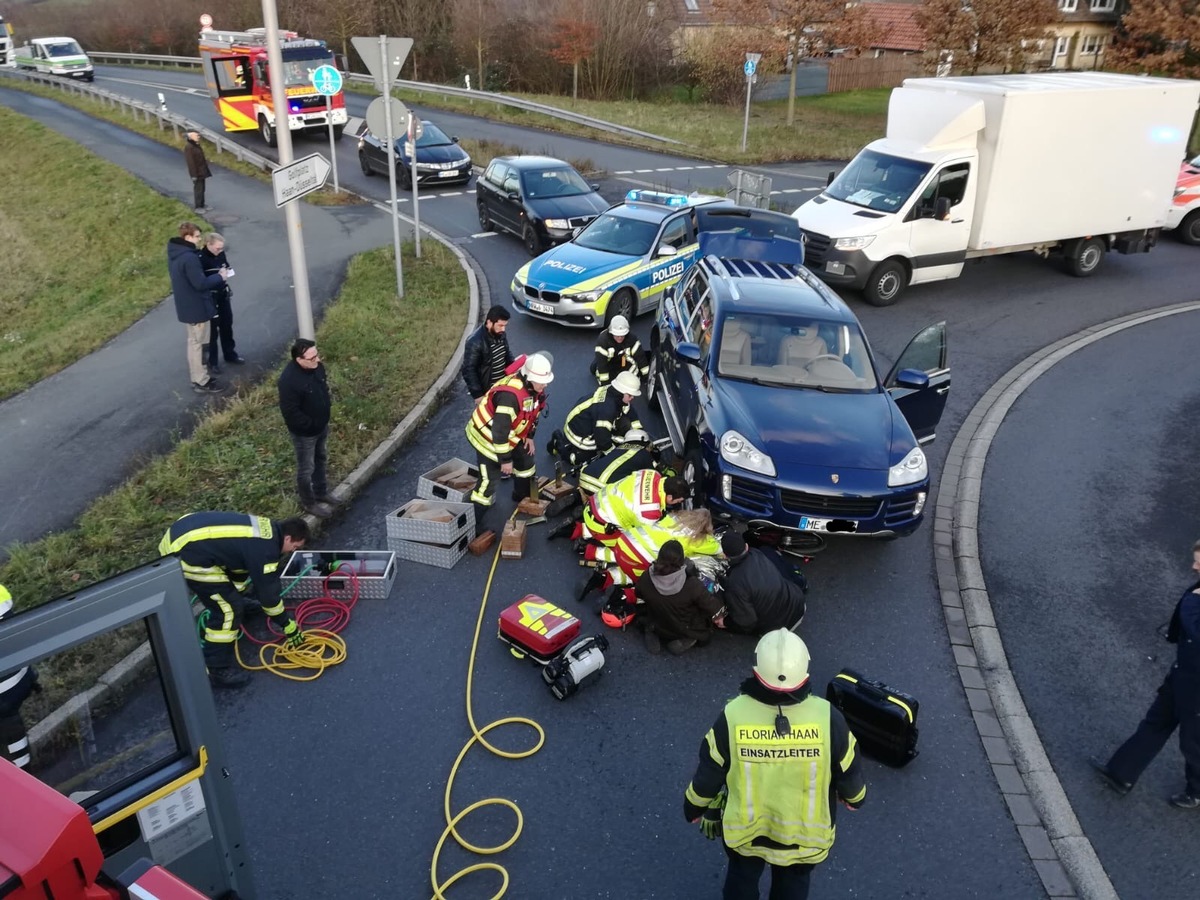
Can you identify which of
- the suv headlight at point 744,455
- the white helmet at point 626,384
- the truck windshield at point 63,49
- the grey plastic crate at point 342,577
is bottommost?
the grey plastic crate at point 342,577

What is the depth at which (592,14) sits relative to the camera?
38562mm

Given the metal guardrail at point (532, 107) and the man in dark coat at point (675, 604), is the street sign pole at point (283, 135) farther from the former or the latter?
the metal guardrail at point (532, 107)

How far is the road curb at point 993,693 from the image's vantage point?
4957 millimetres

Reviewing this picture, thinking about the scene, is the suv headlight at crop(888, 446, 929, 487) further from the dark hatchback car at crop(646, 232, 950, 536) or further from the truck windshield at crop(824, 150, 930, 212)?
the truck windshield at crop(824, 150, 930, 212)

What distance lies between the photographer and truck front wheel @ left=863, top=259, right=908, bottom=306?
14.2m

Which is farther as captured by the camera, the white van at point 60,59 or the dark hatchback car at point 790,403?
the white van at point 60,59

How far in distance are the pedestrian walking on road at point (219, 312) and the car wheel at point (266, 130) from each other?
53.9 ft

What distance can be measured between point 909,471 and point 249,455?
6.35 metres

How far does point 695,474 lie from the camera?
8.00 m

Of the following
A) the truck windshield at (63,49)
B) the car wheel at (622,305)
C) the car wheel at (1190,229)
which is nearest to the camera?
the car wheel at (622,305)

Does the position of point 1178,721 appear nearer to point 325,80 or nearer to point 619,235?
point 619,235

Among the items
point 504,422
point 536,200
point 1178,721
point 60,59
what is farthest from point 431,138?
point 60,59

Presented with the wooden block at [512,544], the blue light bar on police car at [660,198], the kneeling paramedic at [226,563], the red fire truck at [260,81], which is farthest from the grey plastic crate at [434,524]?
the red fire truck at [260,81]

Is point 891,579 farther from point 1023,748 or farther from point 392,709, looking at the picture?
point 392,709
